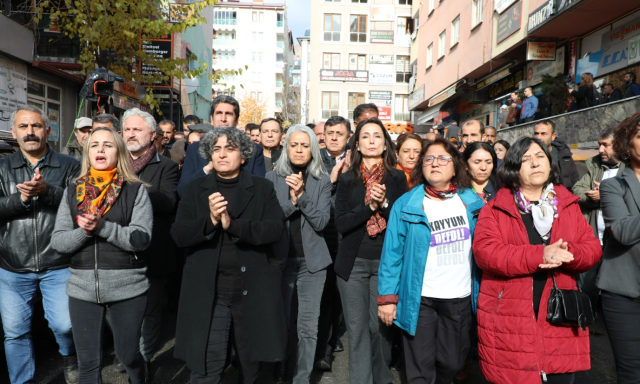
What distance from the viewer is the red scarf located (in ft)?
13.1

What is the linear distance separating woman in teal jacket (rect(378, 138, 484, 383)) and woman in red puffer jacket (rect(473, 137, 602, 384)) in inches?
9.6

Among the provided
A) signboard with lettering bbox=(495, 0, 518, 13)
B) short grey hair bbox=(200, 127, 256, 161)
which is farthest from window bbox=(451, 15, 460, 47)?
short grey hair bbox=(200, 127, 256, 161)

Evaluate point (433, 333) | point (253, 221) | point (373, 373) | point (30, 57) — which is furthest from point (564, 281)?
point (30, 57)

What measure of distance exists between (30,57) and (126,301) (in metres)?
12.5

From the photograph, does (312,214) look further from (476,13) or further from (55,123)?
(476,13)

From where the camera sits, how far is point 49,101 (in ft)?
48.8

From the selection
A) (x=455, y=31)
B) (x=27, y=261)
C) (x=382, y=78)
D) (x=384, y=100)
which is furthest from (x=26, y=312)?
(x=382, y=78)

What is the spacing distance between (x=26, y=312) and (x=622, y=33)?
44.9 feet

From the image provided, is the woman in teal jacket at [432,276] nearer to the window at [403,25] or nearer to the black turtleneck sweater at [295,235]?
the black turtleneck sweater at [295,235]

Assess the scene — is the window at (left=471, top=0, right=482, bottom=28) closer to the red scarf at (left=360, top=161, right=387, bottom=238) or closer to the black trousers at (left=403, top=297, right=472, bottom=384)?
the red scarf at (left=360, top=161, right=387, bottom=238)

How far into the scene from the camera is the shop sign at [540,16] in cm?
1282

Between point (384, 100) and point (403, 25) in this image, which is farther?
point (403, 25)

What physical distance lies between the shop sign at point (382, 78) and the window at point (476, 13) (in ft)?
78.7

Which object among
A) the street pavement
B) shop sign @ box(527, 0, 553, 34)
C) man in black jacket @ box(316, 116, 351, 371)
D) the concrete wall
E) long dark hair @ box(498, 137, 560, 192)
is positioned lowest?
the street pavement
